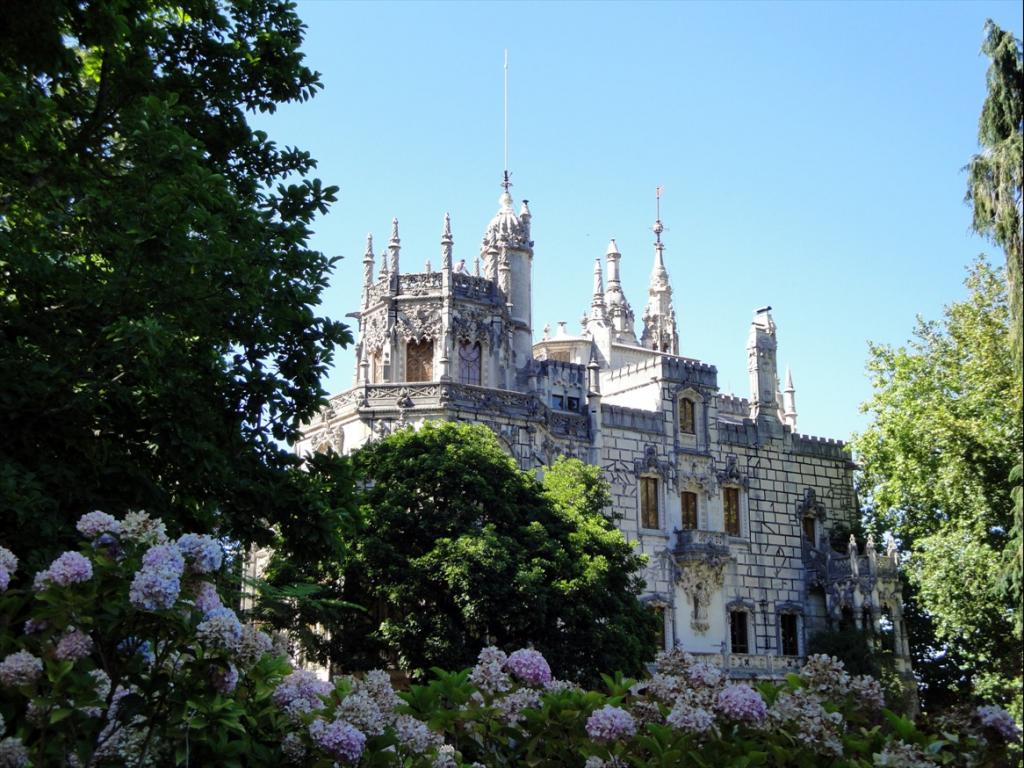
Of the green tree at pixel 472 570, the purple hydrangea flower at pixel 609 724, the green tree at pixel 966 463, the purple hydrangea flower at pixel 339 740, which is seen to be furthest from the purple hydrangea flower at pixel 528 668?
the green tree at pixel 966 463

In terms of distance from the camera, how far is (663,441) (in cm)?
4506

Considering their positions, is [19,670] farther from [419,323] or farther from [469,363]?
[469,363]

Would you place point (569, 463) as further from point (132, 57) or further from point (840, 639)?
point (132, 57)

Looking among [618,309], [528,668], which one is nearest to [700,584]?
[618,309]

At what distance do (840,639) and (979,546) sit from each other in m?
9.23

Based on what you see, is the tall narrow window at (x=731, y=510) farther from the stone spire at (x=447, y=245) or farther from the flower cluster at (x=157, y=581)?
the flower cluster at (x=157, y=581)

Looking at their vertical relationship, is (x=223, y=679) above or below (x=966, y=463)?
below

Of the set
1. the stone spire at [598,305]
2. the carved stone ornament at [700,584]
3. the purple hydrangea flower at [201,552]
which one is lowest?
the purple hydrangea flower at [201,552]

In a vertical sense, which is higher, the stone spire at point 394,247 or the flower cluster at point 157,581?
the stone spire at point 394,247

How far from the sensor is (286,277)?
48.7 feet

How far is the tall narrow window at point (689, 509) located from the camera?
45.0 metres

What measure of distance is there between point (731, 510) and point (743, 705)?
127 ft

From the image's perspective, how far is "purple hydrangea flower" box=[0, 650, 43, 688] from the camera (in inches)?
280

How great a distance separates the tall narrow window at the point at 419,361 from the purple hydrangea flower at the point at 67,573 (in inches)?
1308
